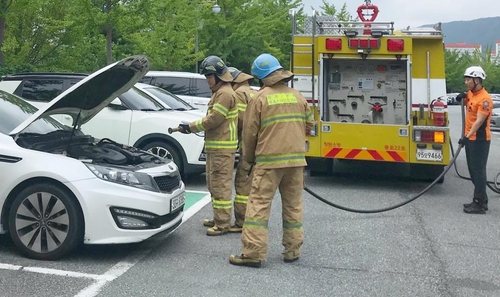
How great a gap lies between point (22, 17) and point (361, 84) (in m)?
11.7

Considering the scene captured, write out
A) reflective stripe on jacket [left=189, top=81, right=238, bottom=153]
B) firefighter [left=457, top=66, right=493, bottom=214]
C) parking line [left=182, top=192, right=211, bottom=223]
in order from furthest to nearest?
firefighter [left=457, top=66, right=493, bottom=214]
parking line [left=182, top=192, right=211, bottom=223]
reflective stripe on jacket [left=189, top=81, right=238, bottom=153]

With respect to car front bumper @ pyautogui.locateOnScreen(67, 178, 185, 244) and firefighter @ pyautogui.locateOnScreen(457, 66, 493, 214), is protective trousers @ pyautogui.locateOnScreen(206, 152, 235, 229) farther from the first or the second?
firefighter @ pyautogui.locateOnScreen(457, 66, 493, 214)

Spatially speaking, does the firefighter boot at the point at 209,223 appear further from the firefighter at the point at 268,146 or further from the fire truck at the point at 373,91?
the fire truck at the point at 373,91

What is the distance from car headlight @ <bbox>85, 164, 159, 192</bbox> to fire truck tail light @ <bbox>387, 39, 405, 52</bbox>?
5144mm

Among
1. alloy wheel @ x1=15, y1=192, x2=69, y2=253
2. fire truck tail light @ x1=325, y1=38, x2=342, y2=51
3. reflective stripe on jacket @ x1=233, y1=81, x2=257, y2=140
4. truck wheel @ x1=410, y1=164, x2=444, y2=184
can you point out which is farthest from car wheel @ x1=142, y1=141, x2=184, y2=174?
alloy wheel @ x1=15, y1=192, x2=69, y2=253

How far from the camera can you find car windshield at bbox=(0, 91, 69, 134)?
5980 millimetres

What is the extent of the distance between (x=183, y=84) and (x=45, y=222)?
8766 mm

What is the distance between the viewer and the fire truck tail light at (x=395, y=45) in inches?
369

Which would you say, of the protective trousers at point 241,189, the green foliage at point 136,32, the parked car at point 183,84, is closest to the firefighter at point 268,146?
the protective trousers at point 241,189

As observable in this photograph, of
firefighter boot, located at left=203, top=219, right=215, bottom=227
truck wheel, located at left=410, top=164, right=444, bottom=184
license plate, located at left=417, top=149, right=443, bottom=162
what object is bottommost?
firefighter boot, located at left=203, top=219, right=215, bottom=227

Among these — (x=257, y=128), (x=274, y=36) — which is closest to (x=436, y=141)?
(x=257, y=128)

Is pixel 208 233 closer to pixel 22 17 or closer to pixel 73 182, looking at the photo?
pixel 73 182

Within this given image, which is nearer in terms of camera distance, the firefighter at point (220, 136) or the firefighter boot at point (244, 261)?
the firefighter boot at point (244, 261)

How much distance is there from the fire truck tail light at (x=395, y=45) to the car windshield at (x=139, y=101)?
3.74 m
